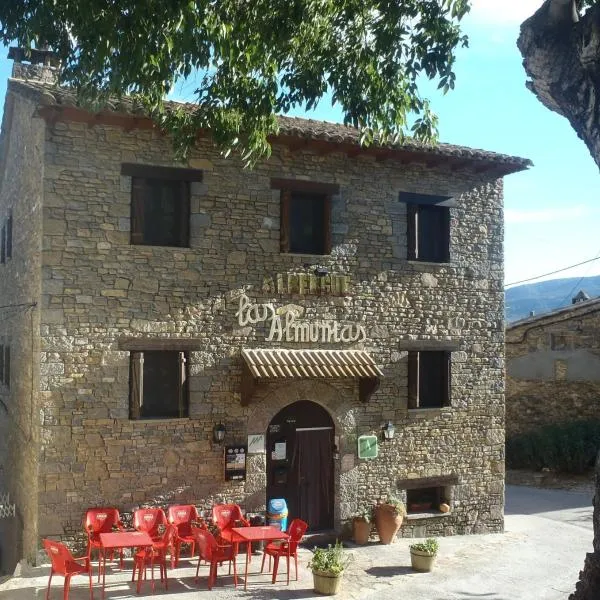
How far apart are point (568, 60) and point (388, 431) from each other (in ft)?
26.8

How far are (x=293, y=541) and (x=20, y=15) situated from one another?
7.31 m

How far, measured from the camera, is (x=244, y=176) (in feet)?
39.2

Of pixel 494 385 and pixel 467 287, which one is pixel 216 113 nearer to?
pixel 467 287

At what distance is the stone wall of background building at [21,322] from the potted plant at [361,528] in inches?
201

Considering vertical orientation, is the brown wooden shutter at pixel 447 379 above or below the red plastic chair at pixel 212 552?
above

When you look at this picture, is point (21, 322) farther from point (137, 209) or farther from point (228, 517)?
point (228, 517)

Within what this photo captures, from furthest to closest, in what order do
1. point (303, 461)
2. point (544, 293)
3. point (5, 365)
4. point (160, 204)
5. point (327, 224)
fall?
1. point (544, 293)
2. point (5, 365)
3. point (327, 224)
4. point (303, 461)
5. point (160, 204)

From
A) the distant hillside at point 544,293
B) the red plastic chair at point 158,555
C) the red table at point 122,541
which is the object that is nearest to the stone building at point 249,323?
the red plastic chair at point 158,555

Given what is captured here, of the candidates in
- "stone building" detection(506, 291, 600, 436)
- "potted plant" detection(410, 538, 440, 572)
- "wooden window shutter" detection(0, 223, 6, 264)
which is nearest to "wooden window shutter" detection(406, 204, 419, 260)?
"potted plant" detection(410, 538, 440, 572)

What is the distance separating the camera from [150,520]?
10.7 meters

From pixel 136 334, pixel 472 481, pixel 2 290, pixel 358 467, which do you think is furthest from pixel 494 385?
pixel 2 290

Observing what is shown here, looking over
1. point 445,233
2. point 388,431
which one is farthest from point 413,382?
point 445,233

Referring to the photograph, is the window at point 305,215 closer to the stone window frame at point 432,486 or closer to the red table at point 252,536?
the stone window frame at point 432,486

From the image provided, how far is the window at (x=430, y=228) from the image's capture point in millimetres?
13148
